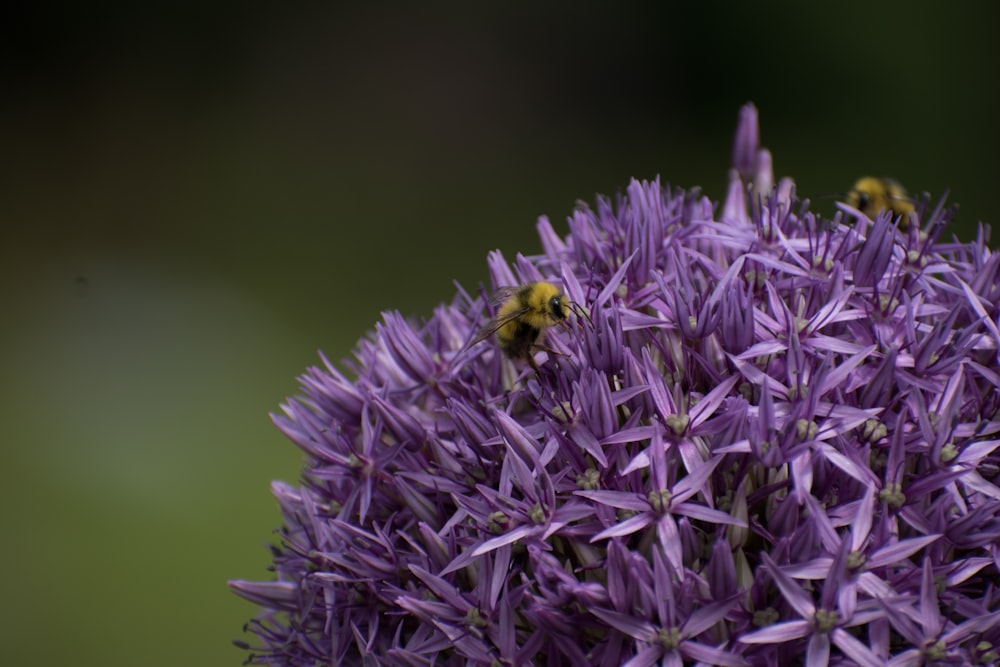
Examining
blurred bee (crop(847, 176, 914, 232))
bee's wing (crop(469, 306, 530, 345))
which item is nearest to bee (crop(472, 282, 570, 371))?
bee's wing (crop(469, 306, 530, 345))

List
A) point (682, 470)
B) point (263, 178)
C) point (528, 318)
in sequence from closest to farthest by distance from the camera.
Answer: point (682, 470) < point (528, 318) < point (263, 178)

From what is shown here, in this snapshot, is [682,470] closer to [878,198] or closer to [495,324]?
[495,324]

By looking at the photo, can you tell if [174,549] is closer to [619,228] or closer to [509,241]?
[509,241]

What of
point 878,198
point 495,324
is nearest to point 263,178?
point 878,198

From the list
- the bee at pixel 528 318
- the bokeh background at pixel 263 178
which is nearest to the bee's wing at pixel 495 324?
the bee at pixel 528 318

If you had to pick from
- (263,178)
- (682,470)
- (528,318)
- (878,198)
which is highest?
(263,178)

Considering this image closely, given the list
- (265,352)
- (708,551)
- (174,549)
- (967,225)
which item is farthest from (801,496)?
(967,225)
